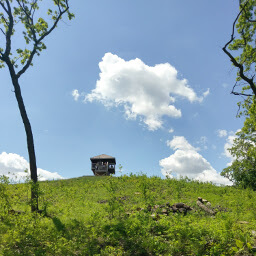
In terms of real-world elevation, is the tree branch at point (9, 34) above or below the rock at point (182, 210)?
above

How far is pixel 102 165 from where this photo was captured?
32.3 m

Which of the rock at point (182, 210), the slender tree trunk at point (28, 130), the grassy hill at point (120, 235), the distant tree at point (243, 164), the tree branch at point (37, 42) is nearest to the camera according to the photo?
the grassy hill at point (120, 235)

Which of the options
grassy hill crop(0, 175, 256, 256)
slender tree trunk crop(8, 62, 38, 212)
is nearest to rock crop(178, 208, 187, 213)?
grassy hill crop(0, 175, 256, 256)

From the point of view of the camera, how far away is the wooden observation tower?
31.9 m

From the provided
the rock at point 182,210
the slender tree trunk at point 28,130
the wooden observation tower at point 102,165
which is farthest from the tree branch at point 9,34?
the wooden observation tower at point 102,165

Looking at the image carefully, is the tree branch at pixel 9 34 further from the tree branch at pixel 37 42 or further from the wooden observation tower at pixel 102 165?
the wooden observation tower at pixel 102 165

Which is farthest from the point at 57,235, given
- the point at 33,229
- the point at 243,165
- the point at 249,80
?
the point at 243,165

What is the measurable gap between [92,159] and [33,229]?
28.9 metres

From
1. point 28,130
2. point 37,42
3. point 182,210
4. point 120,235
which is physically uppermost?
point 37,42

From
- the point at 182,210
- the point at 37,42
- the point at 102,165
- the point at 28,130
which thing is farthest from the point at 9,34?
the point at 102,165

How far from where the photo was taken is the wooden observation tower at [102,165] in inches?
1255

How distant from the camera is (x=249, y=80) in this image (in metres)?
13.7

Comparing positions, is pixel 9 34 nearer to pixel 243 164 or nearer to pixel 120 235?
pixel 120 235

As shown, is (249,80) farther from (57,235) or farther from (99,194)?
(57,235)
